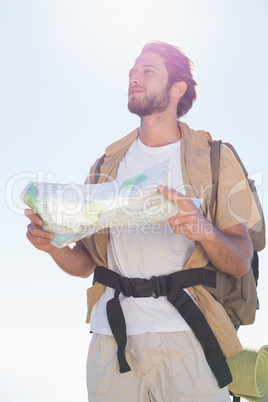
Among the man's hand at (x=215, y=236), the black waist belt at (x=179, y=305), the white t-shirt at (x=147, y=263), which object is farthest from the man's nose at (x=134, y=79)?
the black waist belt at (x=179, y=305)

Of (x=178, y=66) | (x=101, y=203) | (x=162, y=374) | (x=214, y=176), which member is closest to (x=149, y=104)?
(x=178, y=66)

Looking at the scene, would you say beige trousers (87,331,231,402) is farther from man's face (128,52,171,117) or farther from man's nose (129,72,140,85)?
man's nose (129,72,140,85)

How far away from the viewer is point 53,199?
2.69 meters

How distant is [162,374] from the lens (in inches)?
113

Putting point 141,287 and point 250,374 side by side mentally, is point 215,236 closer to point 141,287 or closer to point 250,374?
point 141,287

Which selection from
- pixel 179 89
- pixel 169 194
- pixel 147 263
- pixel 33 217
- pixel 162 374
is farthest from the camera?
pixel 179 89

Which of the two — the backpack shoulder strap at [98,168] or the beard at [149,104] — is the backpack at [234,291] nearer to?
the beard at [149,104]

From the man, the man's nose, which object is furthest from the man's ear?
the man

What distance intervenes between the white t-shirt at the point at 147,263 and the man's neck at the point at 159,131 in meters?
0.27

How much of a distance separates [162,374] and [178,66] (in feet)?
7.67

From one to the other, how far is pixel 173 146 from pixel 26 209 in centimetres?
120

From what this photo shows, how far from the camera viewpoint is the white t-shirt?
9.55 feet

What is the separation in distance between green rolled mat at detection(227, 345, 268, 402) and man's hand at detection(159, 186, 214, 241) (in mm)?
1308

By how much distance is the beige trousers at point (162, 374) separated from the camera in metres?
2.81
